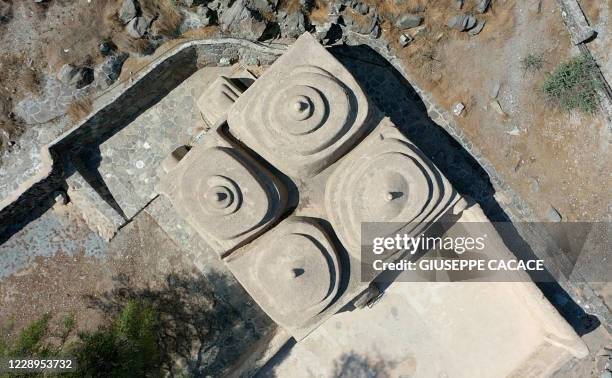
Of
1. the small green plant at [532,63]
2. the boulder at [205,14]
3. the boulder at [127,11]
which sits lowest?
the small green plant at [532,63]

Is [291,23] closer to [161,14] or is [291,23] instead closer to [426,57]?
[161,14]

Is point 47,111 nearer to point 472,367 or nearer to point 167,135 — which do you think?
point 167,135

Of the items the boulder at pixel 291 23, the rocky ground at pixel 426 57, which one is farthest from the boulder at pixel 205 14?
the boulder at pixel 291 23

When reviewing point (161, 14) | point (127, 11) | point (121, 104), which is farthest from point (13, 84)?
point (161, 14)

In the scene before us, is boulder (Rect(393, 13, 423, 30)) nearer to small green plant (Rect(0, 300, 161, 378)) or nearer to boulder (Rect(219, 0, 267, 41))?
boulder (Rect(219, 0, 267, 41))

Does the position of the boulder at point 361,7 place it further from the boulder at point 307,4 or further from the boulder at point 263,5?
the boulder at point 263,5

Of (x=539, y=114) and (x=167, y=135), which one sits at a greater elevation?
(x=167, y=135)

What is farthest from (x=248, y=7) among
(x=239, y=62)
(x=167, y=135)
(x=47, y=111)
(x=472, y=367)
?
(x=472, y=367)
